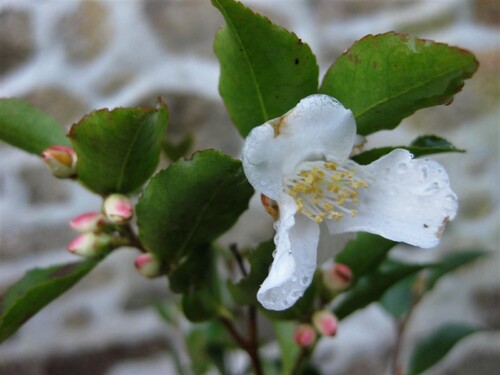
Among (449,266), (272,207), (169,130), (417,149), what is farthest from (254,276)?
(169,130)

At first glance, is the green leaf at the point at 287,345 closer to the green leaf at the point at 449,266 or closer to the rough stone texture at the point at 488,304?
the green leaf at the point at 449,266

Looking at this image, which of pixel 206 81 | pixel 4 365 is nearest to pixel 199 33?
pixel 206 81

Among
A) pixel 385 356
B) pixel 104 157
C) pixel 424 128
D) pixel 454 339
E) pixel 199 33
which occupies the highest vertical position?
pixel 104 157

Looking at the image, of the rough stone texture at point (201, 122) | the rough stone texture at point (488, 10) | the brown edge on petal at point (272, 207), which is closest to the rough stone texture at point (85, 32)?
the rough stone texture at point (201, 122)

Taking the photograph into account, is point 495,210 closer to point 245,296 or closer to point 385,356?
point 385,356

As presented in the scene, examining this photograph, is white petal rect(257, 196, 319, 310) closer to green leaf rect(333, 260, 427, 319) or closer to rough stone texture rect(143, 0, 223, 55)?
green leaf rect(333, 260, 427, 319)

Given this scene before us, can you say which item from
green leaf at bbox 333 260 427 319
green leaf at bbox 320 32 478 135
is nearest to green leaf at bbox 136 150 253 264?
green leaf at bbox 320 32 478 135
